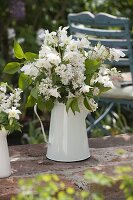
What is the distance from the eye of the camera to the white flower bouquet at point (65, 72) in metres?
1.91

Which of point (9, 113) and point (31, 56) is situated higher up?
point (31, 56)

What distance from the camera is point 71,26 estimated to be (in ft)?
11.6

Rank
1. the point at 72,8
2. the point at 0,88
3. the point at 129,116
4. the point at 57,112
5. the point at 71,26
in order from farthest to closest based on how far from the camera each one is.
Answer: the point at 72,8 < the point at 129,116 < the point at 71,26 < the point at 57,112 < the point at 0,88

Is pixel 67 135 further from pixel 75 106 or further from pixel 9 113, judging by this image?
pixel 9 113

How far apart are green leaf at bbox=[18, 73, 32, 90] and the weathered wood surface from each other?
0.95 ft

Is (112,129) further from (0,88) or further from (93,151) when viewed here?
(0,88)

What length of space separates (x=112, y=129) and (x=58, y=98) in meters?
1.97

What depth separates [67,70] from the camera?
1892 mm

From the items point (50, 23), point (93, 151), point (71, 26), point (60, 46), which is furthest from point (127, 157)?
point (50, 23)

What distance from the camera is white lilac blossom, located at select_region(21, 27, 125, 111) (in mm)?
1900

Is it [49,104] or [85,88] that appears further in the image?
[49,104]

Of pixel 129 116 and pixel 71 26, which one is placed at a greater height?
pixel 71 26

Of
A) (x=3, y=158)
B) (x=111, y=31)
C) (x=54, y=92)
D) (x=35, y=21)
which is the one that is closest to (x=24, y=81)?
(x=54, y=92)

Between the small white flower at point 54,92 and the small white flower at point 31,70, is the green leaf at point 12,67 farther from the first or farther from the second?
the small white flower at point 54,92
